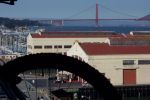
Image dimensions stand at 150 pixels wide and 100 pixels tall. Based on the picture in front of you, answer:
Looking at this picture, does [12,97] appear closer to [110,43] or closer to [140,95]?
[140,95]

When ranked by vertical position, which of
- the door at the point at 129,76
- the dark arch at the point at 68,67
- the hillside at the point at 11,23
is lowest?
the door at the point at 129,76

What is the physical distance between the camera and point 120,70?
18.8 meters

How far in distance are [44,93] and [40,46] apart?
14941 mm

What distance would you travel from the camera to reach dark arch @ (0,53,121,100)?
2.43m

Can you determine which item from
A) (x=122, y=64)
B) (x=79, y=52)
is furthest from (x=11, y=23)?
(x=122, y=64)

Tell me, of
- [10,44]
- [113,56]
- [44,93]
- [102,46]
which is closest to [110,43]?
[102,46]

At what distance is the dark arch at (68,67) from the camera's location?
2.43 metres

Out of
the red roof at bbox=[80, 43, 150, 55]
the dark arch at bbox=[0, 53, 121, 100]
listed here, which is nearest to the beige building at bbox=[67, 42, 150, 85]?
the red roof at bbox=[80, 43, 150, 55]

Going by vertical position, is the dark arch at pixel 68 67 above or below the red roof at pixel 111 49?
below

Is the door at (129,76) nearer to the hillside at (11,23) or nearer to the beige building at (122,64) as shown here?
the beige building at (122,64)

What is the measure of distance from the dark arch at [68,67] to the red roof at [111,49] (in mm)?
16580

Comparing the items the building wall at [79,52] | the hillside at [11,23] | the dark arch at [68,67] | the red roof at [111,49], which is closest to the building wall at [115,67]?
the red roof at [111,49]

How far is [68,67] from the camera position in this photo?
2.45 m

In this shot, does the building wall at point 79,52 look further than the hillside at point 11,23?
No
